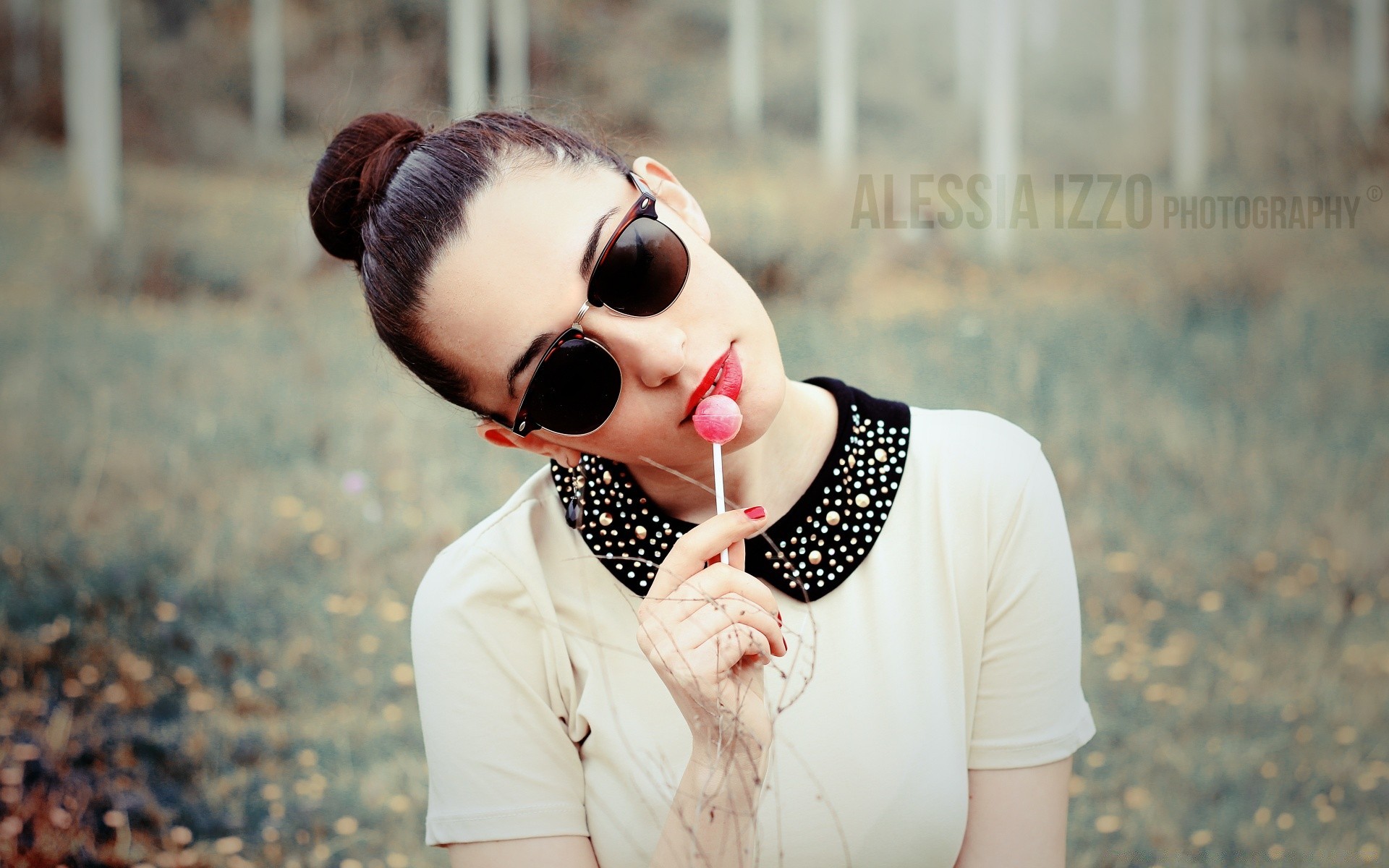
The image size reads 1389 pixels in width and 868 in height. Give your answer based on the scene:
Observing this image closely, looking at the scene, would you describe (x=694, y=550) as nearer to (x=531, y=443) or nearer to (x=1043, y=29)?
(x=531, y=443)

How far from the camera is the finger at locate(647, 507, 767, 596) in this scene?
37.3 inches

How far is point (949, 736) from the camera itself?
1187 mm

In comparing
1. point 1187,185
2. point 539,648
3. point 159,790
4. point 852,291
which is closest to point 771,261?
point 852,291

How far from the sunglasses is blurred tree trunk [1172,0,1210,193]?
10.9ft

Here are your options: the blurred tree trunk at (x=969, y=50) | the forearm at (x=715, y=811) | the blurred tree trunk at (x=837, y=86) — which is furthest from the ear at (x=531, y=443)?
the blurred tree trunk at (x=969, y=50)

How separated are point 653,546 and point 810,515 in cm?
19

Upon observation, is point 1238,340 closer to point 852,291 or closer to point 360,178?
point 852,291

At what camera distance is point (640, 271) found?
1049mm

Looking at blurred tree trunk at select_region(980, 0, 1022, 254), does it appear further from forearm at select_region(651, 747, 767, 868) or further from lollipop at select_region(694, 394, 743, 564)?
forearm at select_region(651, 747, 767, 868)

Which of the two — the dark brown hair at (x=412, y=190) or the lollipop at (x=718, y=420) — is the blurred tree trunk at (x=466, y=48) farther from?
the lollipop at (x=718, y=420)

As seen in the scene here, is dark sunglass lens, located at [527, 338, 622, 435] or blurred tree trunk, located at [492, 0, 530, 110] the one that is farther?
blurred tree trunk, located at [492, 0, 530, 110]

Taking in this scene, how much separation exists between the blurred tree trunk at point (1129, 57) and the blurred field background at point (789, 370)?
6cm

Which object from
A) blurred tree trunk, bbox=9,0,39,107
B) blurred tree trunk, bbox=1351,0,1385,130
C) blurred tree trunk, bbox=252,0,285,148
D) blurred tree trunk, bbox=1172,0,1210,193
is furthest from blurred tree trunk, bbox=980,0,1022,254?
blurred tree trunk, bbox=9,0,39,107

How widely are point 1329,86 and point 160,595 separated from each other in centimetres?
422
